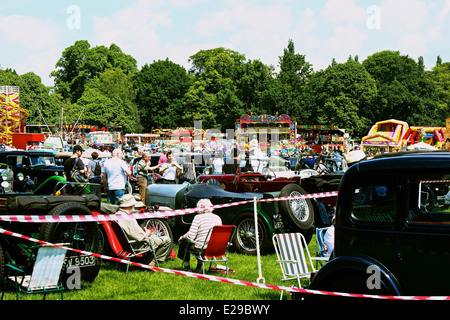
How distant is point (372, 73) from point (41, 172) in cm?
6625

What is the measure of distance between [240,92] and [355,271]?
6541cm

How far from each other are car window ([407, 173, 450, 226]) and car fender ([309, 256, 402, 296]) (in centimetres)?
51

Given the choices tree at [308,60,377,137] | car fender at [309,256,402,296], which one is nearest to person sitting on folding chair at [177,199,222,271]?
car fender at [309,256,402,296]

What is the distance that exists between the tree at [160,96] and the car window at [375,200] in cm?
7530

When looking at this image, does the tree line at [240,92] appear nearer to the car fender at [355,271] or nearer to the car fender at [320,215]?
the car fender at [320,215]

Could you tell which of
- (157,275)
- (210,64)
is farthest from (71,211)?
(210,64)

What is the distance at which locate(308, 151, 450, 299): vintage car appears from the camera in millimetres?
4484

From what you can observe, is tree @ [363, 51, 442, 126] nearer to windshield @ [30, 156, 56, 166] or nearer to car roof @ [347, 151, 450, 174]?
windshield @ [30, 156, 56, 166]

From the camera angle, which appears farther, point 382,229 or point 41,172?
point 41,172

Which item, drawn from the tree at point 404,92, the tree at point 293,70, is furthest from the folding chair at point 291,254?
the tree at point 293,70

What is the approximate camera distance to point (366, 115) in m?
69.1

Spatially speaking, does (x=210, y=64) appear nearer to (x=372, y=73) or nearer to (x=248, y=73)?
(x=248, y=73)
